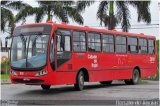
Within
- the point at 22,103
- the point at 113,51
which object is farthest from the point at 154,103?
the point at 113,51

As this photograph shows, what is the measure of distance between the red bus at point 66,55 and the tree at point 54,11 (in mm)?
19493

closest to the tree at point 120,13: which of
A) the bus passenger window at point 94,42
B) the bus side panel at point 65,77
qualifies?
the bus passenger window at point 94,42

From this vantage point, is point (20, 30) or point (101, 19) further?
point (101, 19)

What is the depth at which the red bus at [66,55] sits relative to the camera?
17.7m

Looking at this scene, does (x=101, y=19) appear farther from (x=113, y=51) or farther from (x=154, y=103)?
(x=154, y=103)

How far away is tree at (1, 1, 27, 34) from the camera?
46.7 m

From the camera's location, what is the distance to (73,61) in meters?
19.3

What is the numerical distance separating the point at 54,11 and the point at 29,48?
27.1 meters

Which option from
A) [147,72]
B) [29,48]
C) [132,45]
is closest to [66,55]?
[29,48]

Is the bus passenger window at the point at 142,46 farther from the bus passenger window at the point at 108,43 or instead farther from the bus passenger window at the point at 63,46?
the bus passenger window at the point at 63,46

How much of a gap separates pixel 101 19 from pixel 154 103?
979 inches

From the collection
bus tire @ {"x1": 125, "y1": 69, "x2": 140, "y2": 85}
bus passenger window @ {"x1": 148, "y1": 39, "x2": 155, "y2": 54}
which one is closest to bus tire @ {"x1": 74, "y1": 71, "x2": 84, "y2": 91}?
bus tire @ {"x1": 125, "y1": 69, "x2": 140, "y2": 85}

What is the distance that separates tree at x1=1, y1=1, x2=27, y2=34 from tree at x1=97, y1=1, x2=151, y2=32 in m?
11.4

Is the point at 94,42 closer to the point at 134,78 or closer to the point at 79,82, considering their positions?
the point at 79,82
